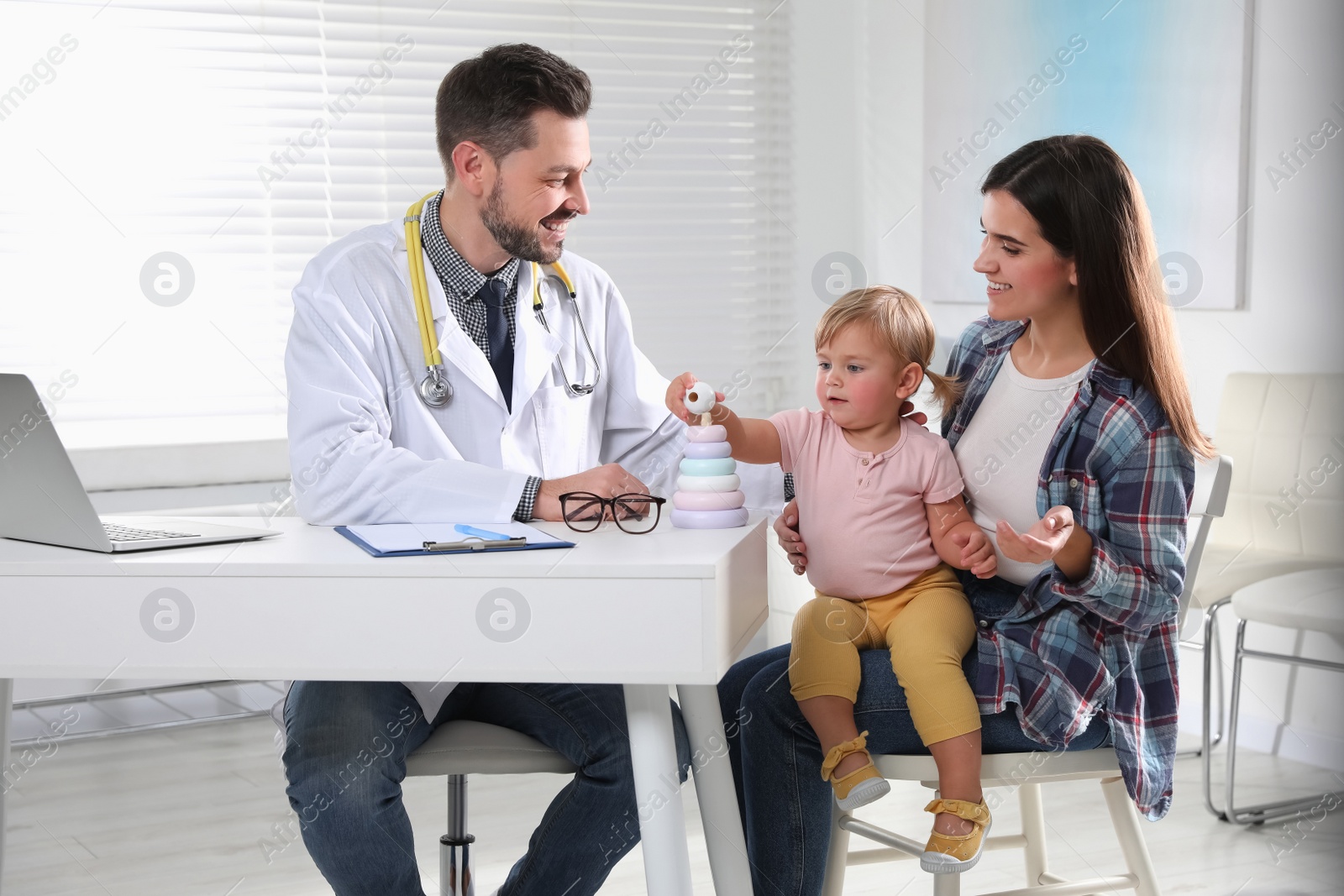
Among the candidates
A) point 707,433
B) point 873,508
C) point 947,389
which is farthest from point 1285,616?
point 707,433

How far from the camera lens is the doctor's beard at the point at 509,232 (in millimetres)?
1808

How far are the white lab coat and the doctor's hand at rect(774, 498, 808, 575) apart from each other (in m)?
0.13

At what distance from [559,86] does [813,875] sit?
1.07 metres

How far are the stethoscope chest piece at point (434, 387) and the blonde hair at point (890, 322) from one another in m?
0.49

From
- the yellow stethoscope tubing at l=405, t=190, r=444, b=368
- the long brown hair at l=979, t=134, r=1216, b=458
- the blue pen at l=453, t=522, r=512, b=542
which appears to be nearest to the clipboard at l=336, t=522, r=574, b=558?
the blue pen at l=453, t=522, r=512, b=542

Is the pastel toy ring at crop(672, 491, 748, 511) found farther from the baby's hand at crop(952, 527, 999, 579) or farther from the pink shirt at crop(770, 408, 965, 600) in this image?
the baby's hand at crop(952, 527, 999, 579)

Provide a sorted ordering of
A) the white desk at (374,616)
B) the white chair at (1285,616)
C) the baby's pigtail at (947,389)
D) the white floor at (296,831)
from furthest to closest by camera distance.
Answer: the white chair at (1285,616) → the white floor at (296,831) → the baby's pigtail at (947,389) → the white desk at (374,616)

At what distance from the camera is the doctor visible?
4.76 ft

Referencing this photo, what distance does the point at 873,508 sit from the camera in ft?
4.95

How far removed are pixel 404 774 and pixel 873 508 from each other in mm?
588

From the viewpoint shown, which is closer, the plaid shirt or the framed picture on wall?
the plaid shirt

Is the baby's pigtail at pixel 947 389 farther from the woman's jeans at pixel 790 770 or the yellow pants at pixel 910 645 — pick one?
the woman's jeans at pixel 790 770

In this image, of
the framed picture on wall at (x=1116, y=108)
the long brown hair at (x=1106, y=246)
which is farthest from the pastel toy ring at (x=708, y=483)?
the framed picture on wall at (x=1116, y=108)

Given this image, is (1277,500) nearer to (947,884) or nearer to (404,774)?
(947,884)
